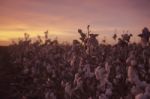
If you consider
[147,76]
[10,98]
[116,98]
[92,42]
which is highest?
[92,42]

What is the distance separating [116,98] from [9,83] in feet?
25.9

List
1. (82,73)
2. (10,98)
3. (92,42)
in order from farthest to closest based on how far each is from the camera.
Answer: (10,98), (92,42), (82,73)

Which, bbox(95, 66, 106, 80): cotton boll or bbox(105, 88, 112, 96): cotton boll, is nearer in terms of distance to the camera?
bbox(95, 66, 106, 80): cotton boll

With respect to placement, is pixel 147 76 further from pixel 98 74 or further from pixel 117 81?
pixel 98 74

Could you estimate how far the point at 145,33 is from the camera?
23.0ft

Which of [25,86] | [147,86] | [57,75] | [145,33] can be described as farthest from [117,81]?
[25,86]

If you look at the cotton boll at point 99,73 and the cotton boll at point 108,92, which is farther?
the cotton boll at point 108,92

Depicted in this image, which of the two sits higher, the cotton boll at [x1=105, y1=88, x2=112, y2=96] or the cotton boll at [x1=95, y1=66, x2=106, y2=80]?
the cotton boll at [x1=95, y1=66, x2=106, y2=80]

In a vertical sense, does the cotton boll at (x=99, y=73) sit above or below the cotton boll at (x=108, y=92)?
above

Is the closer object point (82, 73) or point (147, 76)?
point (147, 76)

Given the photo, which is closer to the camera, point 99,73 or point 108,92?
point 99,73

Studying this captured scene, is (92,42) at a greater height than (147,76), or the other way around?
(92,42)

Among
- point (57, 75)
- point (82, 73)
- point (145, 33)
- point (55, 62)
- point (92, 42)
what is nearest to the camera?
point (145, 33)

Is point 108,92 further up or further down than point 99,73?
further down
